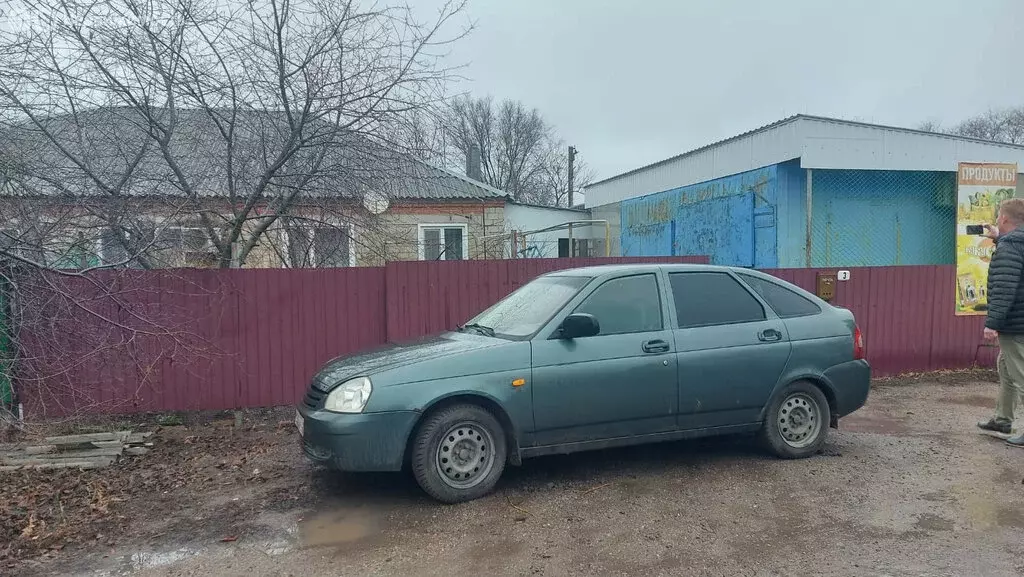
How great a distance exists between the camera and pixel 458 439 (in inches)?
176

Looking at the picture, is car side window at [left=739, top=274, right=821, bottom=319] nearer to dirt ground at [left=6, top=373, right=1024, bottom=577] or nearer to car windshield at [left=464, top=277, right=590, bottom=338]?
dirt ground at [left=6, top=373, right=1024, bottom=577]

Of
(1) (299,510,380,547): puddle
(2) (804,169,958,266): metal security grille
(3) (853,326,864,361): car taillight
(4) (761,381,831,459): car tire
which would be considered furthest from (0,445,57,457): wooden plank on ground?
(2) (804,169,958,266): metal security grille

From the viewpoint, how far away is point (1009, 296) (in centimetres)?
556

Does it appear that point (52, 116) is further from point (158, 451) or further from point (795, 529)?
point (795, 529)

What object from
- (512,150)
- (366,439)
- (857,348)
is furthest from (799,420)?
(512,150)

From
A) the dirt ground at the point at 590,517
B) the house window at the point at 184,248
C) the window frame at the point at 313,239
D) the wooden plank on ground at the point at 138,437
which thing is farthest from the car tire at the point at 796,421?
the house window at the point at 184,248

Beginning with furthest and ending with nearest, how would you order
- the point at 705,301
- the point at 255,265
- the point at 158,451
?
the point at 255,265
the point at 158,451
the point at 705,301

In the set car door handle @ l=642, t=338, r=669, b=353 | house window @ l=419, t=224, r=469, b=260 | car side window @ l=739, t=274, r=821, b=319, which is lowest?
car door handle @ l=642, t=338, r=669, b=353

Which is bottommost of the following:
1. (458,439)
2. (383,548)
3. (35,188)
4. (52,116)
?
(383,548)

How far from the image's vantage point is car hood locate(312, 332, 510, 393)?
177 inches

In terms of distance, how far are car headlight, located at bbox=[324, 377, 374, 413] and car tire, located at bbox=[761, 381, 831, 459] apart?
3.11 m

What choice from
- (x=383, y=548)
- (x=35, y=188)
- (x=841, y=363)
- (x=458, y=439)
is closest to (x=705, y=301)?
(x=841, y=363)

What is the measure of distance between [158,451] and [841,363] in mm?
5958

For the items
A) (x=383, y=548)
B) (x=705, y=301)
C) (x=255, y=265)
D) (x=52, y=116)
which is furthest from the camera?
(x=255, y=265)
